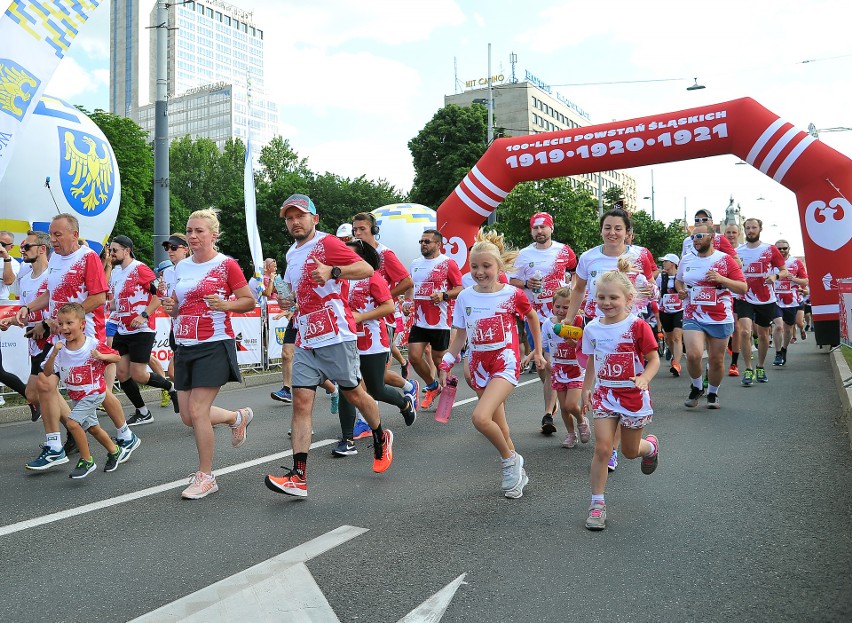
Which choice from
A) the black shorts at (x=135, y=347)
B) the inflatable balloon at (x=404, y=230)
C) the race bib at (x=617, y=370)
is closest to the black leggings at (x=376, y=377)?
the race bib at (x=617, y=370)

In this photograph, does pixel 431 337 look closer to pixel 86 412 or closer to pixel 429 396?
pixel 429 396

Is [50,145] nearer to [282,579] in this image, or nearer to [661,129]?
[661,129]

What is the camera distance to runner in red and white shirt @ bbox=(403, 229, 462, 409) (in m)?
9.65

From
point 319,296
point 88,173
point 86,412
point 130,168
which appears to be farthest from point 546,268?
point 130,168

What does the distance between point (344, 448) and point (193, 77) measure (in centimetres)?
17389

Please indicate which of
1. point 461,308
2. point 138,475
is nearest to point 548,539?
point 461,308

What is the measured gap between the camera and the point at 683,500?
5176 millimetres

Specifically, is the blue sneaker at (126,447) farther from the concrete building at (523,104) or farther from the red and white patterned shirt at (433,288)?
the concrete building at (523,104)

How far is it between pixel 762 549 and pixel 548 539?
109cm

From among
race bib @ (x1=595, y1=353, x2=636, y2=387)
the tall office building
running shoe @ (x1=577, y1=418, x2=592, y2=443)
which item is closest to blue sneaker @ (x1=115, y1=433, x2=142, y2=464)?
running shoe @ (x1=577, y1=418, x2=592, y2=443)

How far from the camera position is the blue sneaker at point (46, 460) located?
6.36m

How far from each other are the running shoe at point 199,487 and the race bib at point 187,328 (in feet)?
3.14

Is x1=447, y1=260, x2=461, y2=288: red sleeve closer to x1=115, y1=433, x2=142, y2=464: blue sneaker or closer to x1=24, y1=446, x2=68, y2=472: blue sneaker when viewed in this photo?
x1=115, y1=433, x2=142, y2=464: blue sneaker

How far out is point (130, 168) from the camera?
167 ft
